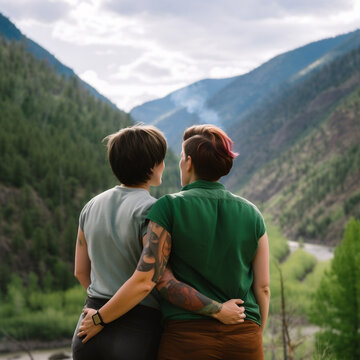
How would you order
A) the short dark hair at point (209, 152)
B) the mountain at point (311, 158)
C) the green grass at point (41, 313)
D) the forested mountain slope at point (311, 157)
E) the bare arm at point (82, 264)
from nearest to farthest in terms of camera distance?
the short dark hair at point (209, 152)
the bare arm at point (82, 264)
the green grass at point (41, 313)
the mountain at point (311, 158)
the forested mountain slope at point (311, 157)

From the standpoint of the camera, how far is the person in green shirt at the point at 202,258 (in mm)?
2199

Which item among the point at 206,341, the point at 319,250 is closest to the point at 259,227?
the point at 206,341

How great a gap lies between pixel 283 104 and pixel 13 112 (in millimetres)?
113914

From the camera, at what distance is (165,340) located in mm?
2254

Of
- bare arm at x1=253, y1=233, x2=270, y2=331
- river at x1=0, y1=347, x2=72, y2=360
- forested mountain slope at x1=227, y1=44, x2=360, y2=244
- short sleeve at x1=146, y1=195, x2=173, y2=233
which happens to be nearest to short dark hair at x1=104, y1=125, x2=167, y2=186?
short sleeve at x1=146, y1=195, x2=173, y2=233

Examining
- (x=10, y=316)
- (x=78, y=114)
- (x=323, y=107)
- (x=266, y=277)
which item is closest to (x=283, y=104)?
(x=323, y=107)

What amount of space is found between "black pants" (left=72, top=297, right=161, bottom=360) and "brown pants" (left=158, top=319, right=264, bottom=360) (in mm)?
62

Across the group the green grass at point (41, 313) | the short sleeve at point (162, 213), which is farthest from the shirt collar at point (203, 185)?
the green grass at point (41, 313)

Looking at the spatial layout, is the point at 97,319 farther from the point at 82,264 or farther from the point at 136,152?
the point at 136,152

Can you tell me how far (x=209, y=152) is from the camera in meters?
2.31

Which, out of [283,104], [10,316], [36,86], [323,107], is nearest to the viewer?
[10,316]

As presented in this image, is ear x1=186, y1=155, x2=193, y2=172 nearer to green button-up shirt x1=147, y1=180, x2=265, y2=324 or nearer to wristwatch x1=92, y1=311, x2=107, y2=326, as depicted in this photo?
green button-up shirt x1=147, y1=180, x2=265, y2=324

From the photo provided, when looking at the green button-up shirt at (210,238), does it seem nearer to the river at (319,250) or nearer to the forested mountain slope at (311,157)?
the river at (319,250)

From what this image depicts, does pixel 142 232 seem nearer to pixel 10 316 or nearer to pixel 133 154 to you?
pixel 133 154
